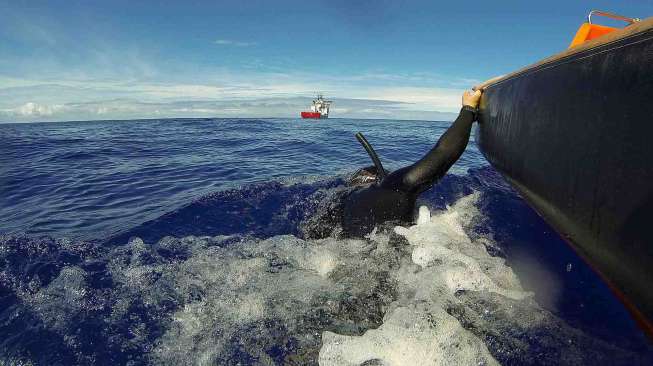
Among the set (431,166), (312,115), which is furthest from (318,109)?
(431,166)

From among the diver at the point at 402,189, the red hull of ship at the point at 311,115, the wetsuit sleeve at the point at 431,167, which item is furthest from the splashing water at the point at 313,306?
the red hull of ship at the point at 311,115

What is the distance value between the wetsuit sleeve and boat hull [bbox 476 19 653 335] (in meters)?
0.79

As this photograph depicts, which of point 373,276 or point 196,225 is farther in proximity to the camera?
point 196,225

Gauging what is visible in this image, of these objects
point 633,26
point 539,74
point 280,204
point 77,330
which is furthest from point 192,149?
point 633,26

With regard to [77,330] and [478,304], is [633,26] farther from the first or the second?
[77,330]

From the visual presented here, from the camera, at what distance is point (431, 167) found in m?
3.69

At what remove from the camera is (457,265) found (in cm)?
300

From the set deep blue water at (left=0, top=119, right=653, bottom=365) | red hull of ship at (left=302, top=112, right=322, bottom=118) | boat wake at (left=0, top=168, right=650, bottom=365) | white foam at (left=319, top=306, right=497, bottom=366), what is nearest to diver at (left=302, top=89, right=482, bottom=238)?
boat wake at (left=0, top=168, right=650, bottom=365)

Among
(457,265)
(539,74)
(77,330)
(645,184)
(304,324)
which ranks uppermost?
(539,74)

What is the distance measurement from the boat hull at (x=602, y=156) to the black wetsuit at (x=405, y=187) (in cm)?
82

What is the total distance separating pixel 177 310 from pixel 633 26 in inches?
136

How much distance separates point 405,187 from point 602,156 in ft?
Result: 6.24

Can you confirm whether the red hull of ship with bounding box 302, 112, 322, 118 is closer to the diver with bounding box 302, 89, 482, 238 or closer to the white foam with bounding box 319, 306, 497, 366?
the diver with bounding box 302, 89, 482, 238

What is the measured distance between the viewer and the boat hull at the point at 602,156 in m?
1.64
